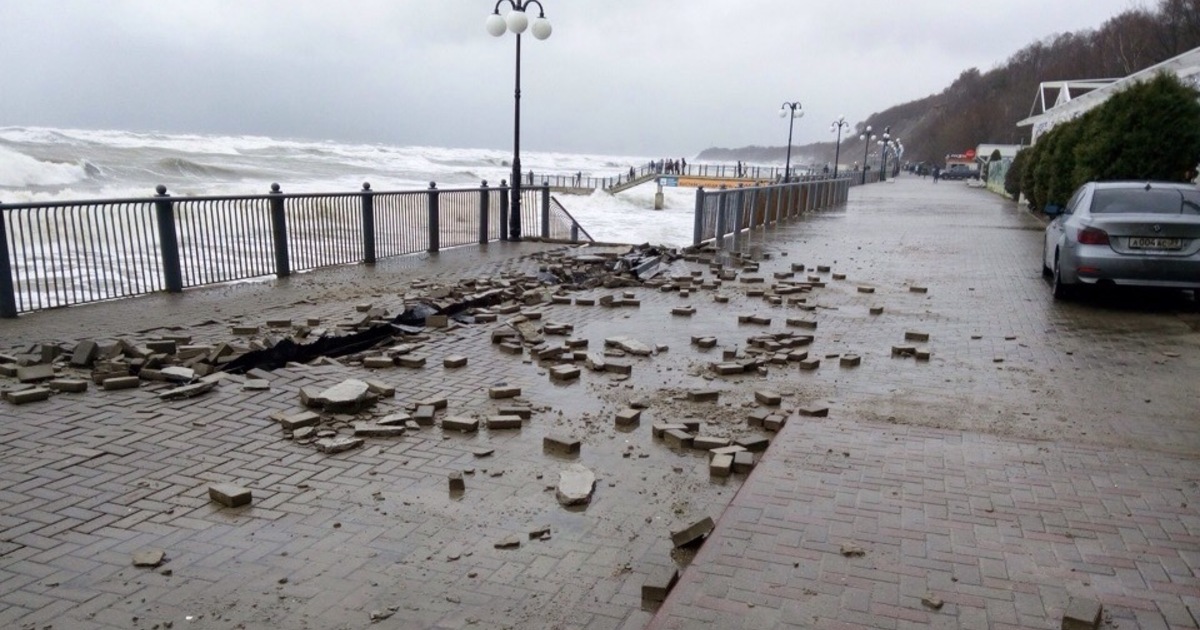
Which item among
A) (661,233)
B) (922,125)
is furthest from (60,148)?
(922,125)

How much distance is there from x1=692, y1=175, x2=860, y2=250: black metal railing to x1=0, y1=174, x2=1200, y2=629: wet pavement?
9742mm

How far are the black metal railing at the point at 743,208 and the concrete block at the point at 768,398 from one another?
10502 mm

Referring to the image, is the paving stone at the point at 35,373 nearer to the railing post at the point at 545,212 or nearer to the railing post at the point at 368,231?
the railing post at the point at 368,231

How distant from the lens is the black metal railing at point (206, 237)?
9258 millimetres

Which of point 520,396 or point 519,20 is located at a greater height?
point 519,20

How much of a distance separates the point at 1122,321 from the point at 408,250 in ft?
37.2

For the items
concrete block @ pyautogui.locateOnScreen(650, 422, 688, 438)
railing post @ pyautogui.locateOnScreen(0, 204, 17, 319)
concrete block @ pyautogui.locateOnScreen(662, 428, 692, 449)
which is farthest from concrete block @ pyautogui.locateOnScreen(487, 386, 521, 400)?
railing post @ pyautogui.locateOnScreen(0, 204, 17, 319)

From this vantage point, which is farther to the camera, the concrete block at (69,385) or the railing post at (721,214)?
the railing post at (721,214)

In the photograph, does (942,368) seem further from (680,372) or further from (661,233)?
(661,233)

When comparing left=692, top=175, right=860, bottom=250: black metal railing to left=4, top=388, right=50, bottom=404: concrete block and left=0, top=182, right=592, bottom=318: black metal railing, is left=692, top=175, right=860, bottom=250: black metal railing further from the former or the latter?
left=4, top=388, right=50, bottom=404: concrete block

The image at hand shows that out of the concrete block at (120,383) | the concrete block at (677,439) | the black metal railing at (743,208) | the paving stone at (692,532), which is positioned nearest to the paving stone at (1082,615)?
the paving stone at (692,532)

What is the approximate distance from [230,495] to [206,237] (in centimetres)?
799

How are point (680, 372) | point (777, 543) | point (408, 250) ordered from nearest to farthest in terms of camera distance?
point (777, 543) → point (680, 372) → point (408, 250)

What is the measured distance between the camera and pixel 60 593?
3.35 m
